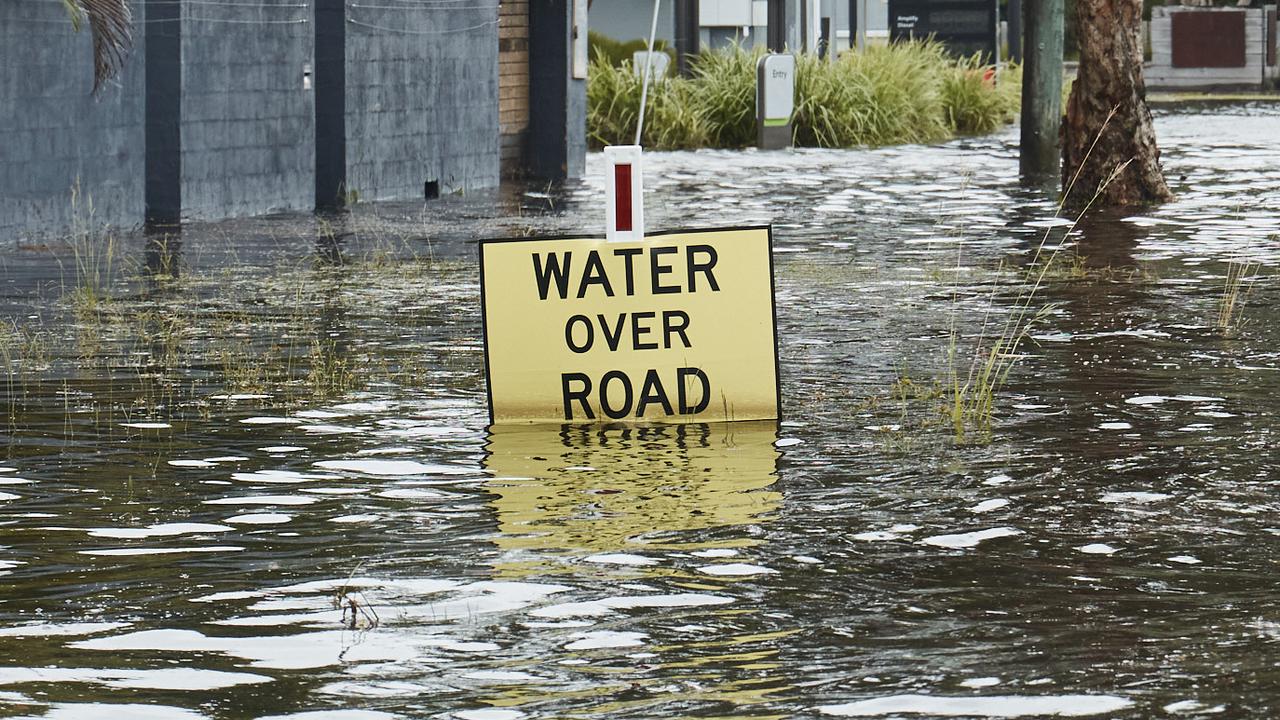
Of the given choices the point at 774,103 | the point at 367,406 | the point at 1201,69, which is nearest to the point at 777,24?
the point at 774,103

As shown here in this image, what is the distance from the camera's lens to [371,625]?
6141mm

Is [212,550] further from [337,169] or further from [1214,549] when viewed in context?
[337,169]

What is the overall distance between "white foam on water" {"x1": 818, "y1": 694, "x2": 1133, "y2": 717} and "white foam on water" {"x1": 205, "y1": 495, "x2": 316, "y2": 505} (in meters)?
3.01

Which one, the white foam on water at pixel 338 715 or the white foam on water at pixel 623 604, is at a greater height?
the white foam on water at pixel 623 604

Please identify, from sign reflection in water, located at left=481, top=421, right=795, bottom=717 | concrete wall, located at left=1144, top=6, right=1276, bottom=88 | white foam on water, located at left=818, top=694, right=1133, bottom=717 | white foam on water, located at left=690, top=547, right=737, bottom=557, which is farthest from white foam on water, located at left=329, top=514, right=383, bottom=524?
concrete wall, located at left=1144, top=6, right=1276, bottom=88

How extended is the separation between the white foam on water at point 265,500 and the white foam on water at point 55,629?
171 cm

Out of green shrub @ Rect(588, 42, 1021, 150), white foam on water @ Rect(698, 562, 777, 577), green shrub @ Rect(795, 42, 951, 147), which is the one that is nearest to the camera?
white foam on water @ Rect(698, 562, 777, 577)

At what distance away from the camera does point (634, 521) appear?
7.54m

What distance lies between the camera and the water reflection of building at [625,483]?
24.1ft

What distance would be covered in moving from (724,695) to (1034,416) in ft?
14.7

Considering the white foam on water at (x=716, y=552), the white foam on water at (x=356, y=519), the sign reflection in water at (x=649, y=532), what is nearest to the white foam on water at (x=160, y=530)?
the white foam on water at (x=356, y=519)

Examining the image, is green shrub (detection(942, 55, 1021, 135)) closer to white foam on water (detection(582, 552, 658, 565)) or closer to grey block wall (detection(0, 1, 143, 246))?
grey block wall (detection(0, 1, 143, 246))

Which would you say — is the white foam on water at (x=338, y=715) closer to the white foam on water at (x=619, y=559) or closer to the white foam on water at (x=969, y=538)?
the white foam on water at (x=619, y=559)

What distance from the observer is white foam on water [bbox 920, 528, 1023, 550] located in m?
7.13
